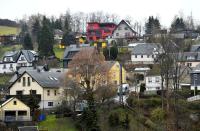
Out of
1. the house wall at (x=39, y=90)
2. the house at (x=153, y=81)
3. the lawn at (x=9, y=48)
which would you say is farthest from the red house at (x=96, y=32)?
the house wall at (x=39, y=90)

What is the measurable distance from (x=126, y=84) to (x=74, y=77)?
999 centimetres

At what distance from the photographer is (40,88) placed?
4325cm

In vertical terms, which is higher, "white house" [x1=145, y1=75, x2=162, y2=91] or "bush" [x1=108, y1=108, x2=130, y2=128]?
"white house" [x1=145, y1=75, x2=162, y2=91]

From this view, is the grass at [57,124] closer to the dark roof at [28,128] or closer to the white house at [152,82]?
the dark roof at [28,128]

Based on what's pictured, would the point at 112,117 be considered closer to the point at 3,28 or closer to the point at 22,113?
the point at 22,113

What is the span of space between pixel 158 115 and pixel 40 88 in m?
11.2

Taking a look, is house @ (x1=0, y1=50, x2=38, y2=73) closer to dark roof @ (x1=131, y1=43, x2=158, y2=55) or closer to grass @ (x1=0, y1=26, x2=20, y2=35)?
dark roof @ (x1=131, y1=43, x2=158, y2=55)

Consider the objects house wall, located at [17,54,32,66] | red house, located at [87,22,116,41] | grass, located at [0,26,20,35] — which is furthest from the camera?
grass, located at [0,26,20,35]

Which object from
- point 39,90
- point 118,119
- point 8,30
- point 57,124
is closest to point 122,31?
point 39,90

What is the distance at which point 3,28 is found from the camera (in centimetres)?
11469

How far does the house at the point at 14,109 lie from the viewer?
3900cm

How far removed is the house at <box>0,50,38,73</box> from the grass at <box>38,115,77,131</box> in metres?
26.5

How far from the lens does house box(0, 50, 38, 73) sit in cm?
6338

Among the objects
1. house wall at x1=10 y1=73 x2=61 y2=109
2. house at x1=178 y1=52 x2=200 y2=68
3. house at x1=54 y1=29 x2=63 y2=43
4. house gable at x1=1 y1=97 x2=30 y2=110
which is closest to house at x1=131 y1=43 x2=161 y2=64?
house at x1=178 y1=52 x2=200 y2=68
